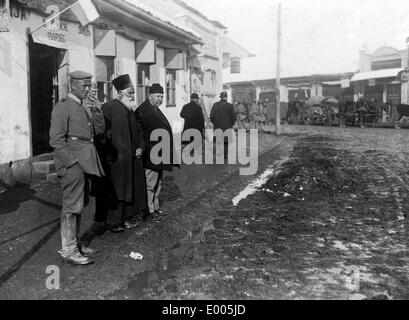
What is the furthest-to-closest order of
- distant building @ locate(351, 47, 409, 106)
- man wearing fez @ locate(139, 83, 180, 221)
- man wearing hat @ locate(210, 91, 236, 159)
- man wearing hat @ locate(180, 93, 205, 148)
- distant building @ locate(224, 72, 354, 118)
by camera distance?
1. distant building @ locate(224, 72, 354, 118)
2. distant building @ locate(351, 47, 409, 106)
3. man wearing hat @ locate(210, 91, 236, 159)
4. man wearing hat @ locate(180, 93, 205, 148)
5. man wearing fez @ locate(139, 83, 180, 221)

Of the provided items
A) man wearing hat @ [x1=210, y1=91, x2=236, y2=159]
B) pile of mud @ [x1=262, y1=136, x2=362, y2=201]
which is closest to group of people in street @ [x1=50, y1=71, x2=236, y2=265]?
pile of mud @ [x1=262, y1=136, x2=362, y2=201]

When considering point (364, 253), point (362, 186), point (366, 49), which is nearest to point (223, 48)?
point (366, 49)

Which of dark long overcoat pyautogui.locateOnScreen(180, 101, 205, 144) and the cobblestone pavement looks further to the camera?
dark long overcoat pyautogui.locateOnScreen(180, 101, 205, 144)

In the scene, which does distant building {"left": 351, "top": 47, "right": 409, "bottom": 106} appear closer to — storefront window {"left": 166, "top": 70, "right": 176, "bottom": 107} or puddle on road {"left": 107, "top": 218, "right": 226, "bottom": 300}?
storefront window {"left": 166, "top": 70, "right": 176, "bottom": 107}

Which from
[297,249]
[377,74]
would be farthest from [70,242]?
[377,74]

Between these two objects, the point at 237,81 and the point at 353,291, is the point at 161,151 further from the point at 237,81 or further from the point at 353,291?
the point at 237,81

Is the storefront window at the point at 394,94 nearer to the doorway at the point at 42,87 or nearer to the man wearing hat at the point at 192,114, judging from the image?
the man wearing hat at the point at 192,114

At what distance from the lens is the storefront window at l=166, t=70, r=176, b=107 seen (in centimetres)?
1533

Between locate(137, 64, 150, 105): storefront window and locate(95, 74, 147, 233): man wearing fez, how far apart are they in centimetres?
801

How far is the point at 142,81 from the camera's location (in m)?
13.3

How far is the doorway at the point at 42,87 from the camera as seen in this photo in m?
8.57

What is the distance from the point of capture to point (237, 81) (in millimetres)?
38500

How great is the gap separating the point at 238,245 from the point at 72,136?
1958 mm
